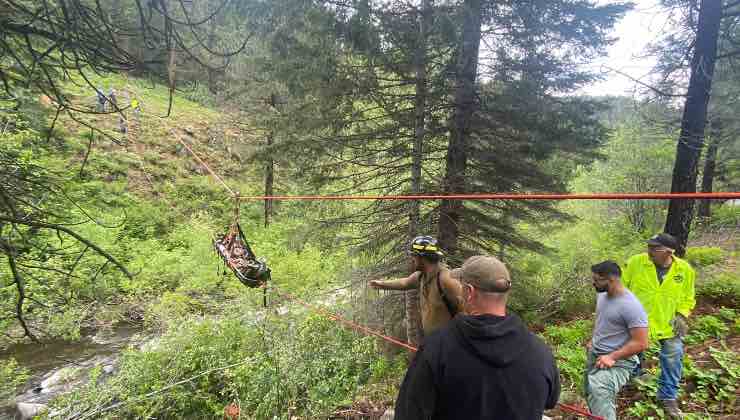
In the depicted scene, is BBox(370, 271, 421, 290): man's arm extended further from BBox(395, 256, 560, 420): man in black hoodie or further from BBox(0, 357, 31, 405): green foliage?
BBox(0, 357, 31, 405): green foliage

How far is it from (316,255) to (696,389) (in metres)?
9.23

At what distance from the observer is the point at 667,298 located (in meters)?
3.08

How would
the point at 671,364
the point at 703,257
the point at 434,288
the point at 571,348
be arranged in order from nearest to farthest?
the point at 434,288, the point at 671,364, the point at 571,348, the point at 703,257

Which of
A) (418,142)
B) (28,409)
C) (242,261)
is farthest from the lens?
(28,409)

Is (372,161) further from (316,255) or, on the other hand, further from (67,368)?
(67,368)

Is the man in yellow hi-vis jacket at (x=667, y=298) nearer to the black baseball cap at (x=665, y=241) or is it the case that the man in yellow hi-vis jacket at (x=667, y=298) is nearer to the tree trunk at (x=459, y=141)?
the black baseball cap at (x=665, y=241)

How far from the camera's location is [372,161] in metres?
6.35

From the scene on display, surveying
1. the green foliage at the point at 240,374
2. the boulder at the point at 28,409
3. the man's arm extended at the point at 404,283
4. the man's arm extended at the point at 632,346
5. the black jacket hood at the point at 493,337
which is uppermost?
the black jacket hood at the point at 493,337

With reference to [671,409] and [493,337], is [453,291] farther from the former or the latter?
[671,409]

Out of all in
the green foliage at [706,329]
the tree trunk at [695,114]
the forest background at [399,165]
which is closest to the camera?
the green foliage at [706,329]

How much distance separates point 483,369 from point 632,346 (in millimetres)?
2152

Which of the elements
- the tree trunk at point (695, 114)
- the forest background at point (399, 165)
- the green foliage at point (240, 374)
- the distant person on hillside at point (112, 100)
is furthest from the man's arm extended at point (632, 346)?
the tree trunk at point (695, 114)

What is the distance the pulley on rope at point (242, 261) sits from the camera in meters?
4.99

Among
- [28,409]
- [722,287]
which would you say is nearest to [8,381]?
[28,409]
